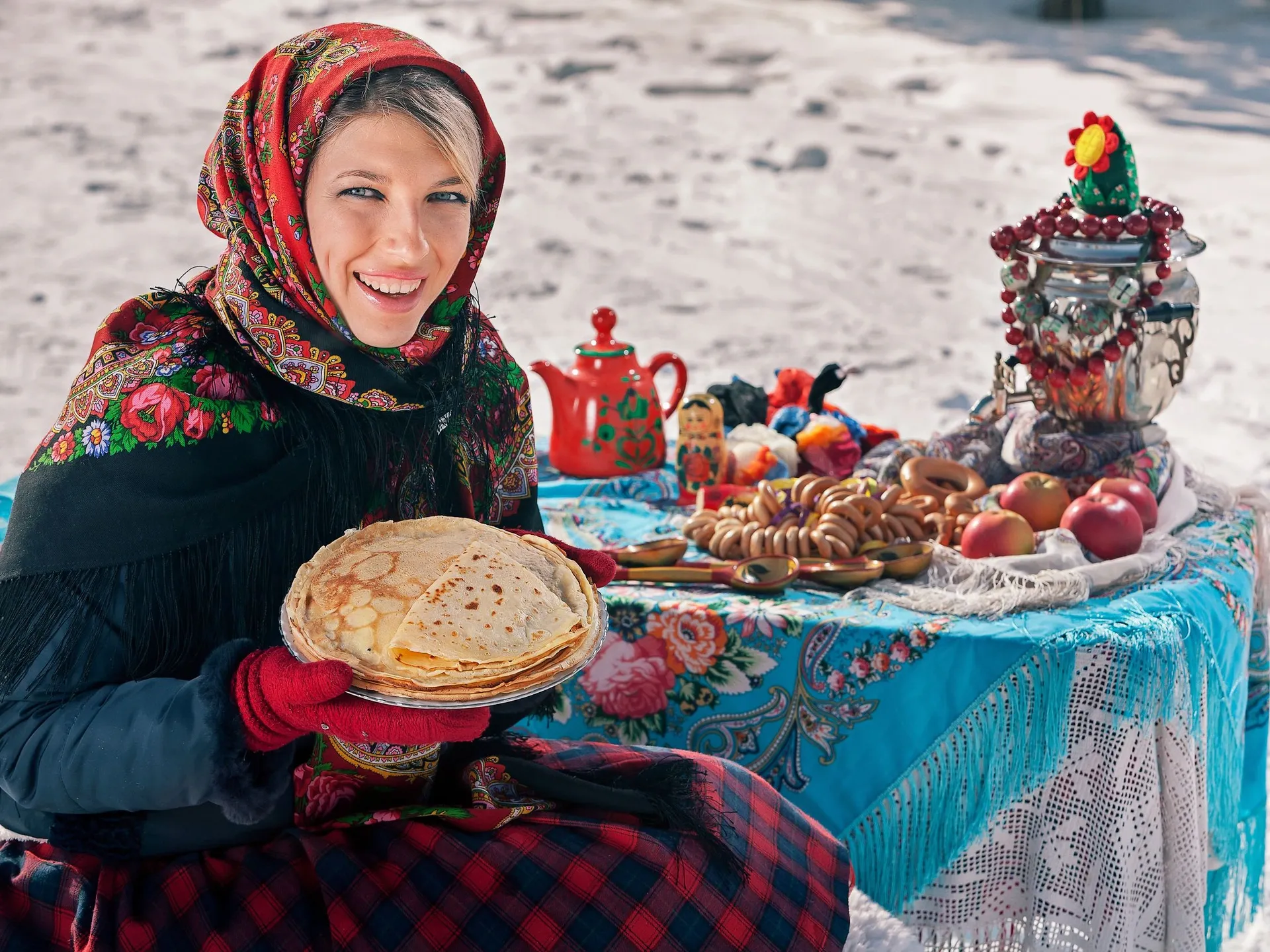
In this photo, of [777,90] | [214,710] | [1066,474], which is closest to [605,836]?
[214,710]

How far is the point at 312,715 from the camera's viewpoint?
1615 mm

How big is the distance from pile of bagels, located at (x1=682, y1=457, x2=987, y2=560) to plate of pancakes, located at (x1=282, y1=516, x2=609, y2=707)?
0.82m

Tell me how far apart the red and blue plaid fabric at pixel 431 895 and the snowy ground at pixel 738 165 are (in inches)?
159

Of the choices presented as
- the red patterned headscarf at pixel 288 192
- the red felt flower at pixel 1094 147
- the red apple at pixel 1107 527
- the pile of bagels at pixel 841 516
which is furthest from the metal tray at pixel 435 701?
the red felt flower at pixel 1094 147

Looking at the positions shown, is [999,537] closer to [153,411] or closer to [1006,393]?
[1006,393]

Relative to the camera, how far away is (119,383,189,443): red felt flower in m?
1.78

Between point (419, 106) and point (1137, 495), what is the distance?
5.27 ft

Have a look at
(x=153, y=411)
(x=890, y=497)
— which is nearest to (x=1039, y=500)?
(x=890, y=497)

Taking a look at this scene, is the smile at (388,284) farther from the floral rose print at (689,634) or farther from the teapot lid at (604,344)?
the teapot lid at (604,344)

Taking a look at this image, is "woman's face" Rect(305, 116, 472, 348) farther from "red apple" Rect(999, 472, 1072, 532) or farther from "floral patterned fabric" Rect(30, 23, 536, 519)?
"red apple" Rect(999, 472, 1072, 532)

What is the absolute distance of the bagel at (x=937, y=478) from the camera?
9.49 feet

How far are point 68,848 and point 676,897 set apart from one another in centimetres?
76

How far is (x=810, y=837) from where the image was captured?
6.63ft

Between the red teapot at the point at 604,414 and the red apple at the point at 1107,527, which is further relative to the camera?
the red teapot at the point at 604,414
